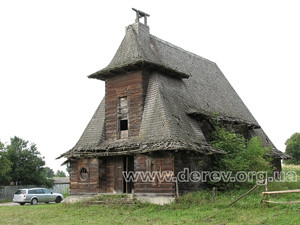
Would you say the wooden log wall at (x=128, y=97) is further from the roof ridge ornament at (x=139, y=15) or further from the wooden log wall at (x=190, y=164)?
the roof ridge ornament at (x=139, y=15)

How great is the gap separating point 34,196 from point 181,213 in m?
16.5

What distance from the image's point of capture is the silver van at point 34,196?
27.7 m

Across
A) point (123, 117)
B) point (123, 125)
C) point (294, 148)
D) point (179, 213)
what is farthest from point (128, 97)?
point (294, 148)

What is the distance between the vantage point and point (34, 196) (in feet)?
92.8

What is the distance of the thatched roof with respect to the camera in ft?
65.7

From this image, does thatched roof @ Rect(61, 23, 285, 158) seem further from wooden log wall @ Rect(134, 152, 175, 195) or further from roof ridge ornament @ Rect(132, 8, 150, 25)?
wooden log wall @ Rect(134, 152, 175, 195)

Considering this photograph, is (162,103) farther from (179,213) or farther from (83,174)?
(179,213)

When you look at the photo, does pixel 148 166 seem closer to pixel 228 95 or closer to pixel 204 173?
pixel 204 173

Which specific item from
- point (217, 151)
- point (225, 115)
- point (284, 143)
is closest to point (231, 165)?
point (217, 151)

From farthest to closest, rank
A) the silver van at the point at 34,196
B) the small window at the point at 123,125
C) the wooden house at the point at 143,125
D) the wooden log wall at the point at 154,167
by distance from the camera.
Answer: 1. the silver van at the point at 34,196
2. the small window at the point at 123,125
3. the wooden house at the point at 143,125
4. the wooden log wall at the point at 154,167

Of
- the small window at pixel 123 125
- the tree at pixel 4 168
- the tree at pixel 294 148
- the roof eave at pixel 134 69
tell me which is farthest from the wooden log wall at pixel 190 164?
the tree at pixel 294 148

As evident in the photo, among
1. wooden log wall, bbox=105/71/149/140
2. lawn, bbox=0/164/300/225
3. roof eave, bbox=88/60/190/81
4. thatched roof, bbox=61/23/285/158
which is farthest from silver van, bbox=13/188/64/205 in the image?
roof eave, bbox=88/60/190/81

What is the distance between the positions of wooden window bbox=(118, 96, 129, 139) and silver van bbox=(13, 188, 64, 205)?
10473 mm

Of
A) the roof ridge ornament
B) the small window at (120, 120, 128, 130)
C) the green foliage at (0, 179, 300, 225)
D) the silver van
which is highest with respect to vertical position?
the roof ridge ornament
